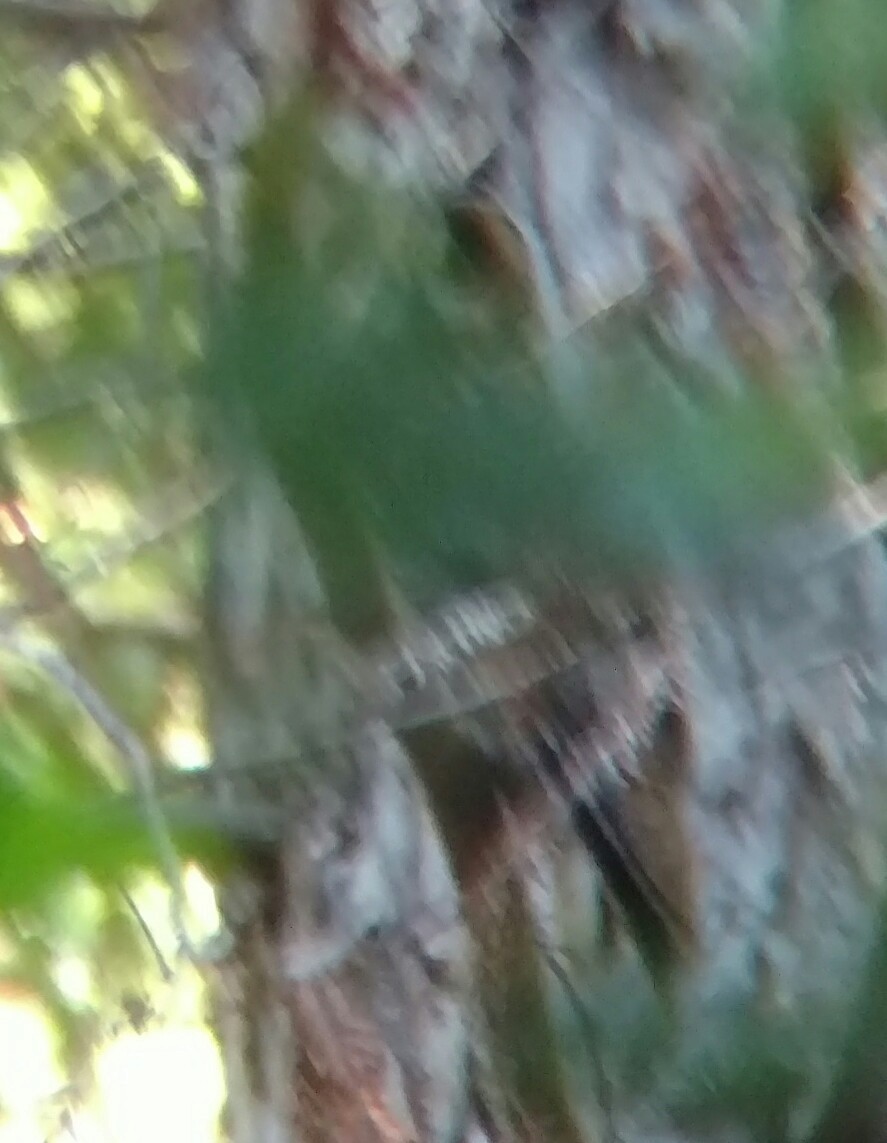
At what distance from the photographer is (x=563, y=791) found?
0.50 metres

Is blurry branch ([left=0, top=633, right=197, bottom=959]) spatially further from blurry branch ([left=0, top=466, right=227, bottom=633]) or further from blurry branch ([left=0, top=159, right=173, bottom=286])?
blurry branch ([left=0, top=159, right=173, bottom=286])

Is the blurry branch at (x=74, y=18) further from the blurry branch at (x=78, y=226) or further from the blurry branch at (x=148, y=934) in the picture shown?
the blurry branch at (x=148, y=934)

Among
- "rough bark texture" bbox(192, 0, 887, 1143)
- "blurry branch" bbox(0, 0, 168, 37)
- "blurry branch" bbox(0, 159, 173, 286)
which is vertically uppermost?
"blurry branch" bbox(0, 0, 168, 37)

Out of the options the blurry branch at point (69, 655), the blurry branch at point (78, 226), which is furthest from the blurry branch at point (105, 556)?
the blurry branch at point (78, 226)

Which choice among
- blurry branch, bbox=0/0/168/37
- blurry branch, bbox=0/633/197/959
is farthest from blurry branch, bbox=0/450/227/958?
blurry branch, bbox=0/0/168/37

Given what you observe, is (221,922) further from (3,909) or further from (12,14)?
(12,14)

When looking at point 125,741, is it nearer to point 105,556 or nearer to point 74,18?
point 105,556

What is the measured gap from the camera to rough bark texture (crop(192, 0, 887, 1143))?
1.61 feet

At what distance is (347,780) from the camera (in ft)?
1.64

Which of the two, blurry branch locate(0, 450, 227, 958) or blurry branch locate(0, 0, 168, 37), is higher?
blurry branch locate(0, 0, 168, 37)

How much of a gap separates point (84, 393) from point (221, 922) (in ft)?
0.72

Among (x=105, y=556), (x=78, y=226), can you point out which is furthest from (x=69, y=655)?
(x=78, y=226)

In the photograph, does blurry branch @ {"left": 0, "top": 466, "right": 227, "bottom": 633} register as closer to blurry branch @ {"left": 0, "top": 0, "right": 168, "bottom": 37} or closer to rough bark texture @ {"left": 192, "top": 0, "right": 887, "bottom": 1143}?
rough bark texture @ {"left": 192, "top": 0, "right": 887, "bottom": 1143}

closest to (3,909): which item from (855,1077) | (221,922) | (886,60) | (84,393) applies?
(221,922)
